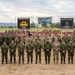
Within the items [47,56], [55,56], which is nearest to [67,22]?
[55,56]

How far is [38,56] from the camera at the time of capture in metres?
19.0

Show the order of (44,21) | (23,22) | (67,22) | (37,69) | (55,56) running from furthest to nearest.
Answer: (44,21) → (23,22) → (67,22) → (55,56) → (37,69)

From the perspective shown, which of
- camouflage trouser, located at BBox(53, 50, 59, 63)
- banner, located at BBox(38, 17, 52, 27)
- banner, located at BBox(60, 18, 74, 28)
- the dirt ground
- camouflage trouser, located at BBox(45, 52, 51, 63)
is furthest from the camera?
banner, located at BBox(38, 17, 52, 27)

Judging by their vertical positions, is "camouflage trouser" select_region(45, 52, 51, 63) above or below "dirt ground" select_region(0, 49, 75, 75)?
above

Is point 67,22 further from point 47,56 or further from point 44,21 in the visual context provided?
point 47,56

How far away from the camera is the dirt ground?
14.8m

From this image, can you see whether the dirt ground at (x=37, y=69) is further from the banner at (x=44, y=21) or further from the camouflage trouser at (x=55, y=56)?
the banner at (x=44, y=21)

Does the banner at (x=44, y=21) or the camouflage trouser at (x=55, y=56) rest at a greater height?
the banner at (x=44, y=21)

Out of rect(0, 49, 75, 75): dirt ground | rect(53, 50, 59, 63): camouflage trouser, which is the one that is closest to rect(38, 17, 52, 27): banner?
rect(53, 50, 59, 63): camouflage trouser

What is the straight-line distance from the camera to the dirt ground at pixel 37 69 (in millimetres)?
14797

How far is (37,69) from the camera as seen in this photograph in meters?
15.8

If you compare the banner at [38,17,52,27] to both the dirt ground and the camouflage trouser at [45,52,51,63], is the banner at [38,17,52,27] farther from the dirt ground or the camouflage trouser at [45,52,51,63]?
the dirt ground

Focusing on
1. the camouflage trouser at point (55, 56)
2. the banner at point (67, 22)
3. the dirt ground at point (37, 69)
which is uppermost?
the banner at point (67, 22)

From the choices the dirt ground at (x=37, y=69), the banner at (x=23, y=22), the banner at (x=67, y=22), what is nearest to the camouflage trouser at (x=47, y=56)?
the dirt ground at (x=37, y=69)
